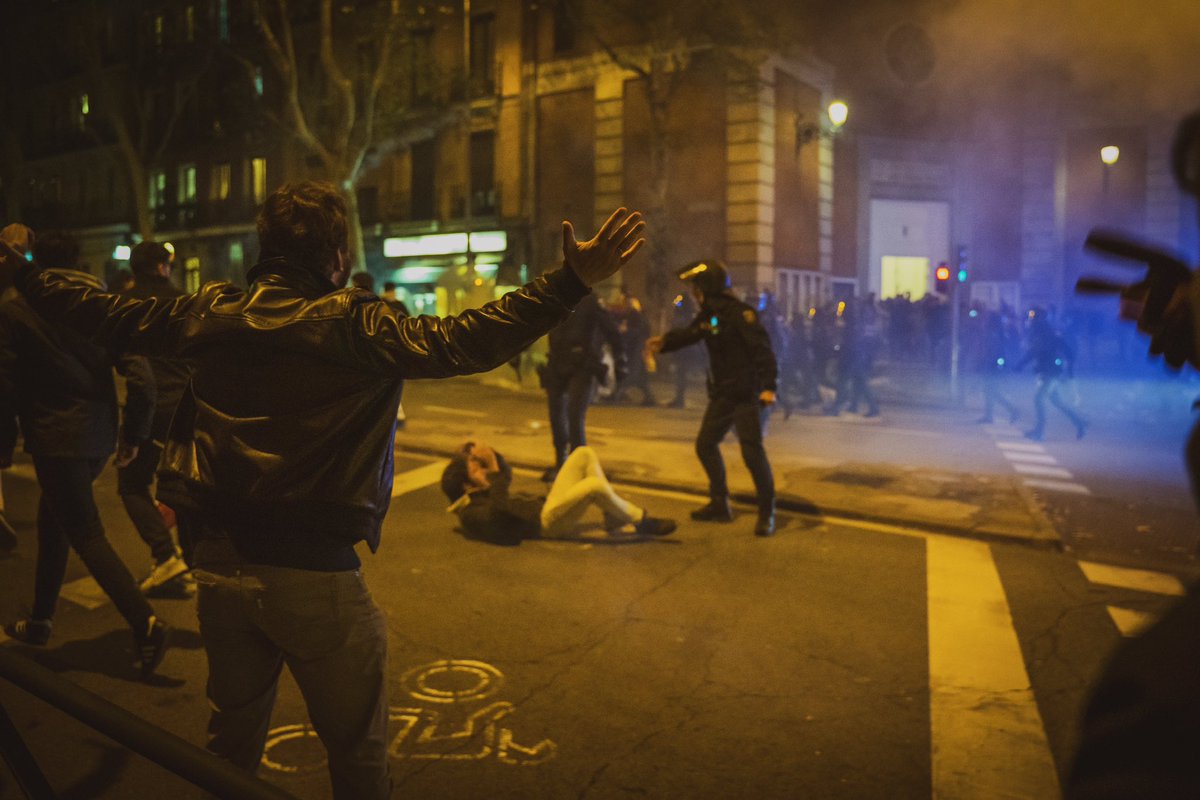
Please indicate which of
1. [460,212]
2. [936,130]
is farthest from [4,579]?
[936,130]

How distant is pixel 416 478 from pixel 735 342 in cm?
356

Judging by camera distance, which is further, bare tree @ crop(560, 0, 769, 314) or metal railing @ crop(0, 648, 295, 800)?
bare tree @ crop(560, 0, 769, 314)

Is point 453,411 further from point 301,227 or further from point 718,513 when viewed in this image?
point 301,227

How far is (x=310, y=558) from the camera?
6.97 feet

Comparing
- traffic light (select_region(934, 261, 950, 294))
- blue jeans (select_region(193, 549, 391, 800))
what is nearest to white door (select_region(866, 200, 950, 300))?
traffic light (select_region(934, 261, 950, 294))

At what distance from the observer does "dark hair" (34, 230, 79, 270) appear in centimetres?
375

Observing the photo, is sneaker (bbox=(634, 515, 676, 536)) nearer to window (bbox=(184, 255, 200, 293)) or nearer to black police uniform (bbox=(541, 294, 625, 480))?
black police uniform (bbox=(541, 294, 625, 480))

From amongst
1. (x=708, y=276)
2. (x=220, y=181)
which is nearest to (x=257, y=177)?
(x=220, y=181)

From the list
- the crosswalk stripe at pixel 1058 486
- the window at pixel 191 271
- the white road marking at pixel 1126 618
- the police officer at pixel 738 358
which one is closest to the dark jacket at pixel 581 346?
the police officer at pixel 738 358

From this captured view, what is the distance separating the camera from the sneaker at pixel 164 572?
16.4 feet

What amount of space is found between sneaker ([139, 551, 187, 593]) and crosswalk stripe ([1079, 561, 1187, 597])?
17.6ft

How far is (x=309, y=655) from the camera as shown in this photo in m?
2.12

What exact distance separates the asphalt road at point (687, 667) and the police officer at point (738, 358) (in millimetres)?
467

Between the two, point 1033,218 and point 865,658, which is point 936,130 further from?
point 865,658
